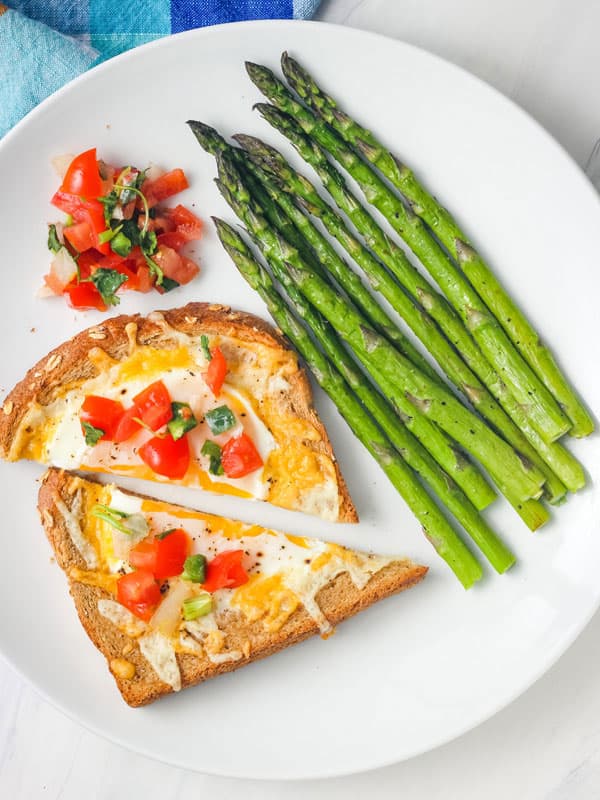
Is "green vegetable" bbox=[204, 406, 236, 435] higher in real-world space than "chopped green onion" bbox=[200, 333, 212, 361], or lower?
lower

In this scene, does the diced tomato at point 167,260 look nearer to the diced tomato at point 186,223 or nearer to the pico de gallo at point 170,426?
the diced tomato at point 186,223

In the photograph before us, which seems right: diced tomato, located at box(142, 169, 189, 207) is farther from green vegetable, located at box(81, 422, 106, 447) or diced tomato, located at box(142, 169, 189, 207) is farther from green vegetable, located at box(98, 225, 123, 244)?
green vegetable, located at box(81, 422, 106, 447)

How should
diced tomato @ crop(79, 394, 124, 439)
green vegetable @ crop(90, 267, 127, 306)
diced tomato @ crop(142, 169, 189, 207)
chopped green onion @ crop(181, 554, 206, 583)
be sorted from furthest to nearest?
diced tomato @ crop(142, 169, 189, 207) < green vegetable @ crop(90, 267, 127, 306) < diced tomato @ crop(79, 394, 124, 439) < chopped green onion @ crop(181, 554, 206, 583)

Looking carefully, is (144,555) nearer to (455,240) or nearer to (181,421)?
(181,421)

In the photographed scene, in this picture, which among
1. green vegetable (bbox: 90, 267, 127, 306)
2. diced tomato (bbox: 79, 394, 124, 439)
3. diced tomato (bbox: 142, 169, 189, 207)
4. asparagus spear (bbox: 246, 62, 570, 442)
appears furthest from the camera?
diced tomato (bbox: 142, 169, 189, 207)

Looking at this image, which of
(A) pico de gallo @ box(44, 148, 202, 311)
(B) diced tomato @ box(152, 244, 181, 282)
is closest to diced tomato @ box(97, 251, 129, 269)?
(A) pico de gallo @ box(44, 148, 202, 311)

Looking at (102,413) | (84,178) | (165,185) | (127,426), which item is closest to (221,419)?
(127,426)

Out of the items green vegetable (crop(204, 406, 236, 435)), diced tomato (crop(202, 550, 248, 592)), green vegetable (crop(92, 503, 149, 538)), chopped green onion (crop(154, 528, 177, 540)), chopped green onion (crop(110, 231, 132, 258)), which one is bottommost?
diced tomato (crop(202, 550, 248, 592))
